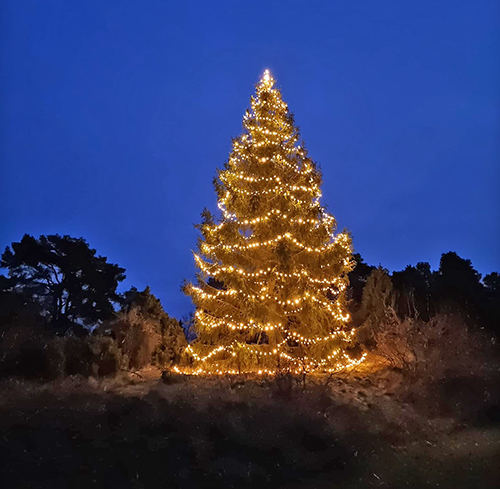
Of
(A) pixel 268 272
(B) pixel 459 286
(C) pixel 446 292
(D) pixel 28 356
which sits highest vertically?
(B) pixel 459 286

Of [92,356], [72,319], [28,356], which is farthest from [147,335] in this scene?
[72,319]

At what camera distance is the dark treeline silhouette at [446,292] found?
1731 centimetres

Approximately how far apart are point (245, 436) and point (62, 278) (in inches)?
663

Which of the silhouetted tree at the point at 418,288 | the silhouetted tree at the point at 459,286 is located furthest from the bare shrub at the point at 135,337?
the silhouetted tree at the point at 459,286

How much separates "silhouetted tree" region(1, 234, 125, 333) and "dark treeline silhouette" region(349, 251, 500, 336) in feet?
38.6

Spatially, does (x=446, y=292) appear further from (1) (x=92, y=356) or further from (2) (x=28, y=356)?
(2) (x=28, y=356)

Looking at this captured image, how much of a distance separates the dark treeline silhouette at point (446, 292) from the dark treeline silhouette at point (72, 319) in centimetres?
732

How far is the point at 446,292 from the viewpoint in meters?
20.5

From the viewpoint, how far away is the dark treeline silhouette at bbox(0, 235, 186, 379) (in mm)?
9461

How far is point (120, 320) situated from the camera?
486 inches

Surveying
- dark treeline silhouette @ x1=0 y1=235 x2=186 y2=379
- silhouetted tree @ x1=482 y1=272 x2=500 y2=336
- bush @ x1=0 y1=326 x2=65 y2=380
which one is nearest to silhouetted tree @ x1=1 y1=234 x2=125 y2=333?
dark treeline silhouette @ x1=0 y1=235 x2=186 y2=379

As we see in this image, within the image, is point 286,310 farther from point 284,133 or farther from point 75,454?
point 75,454

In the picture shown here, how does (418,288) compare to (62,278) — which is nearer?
(62,278)

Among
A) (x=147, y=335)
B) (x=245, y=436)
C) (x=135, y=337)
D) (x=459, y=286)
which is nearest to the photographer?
(x=245, y=436)
